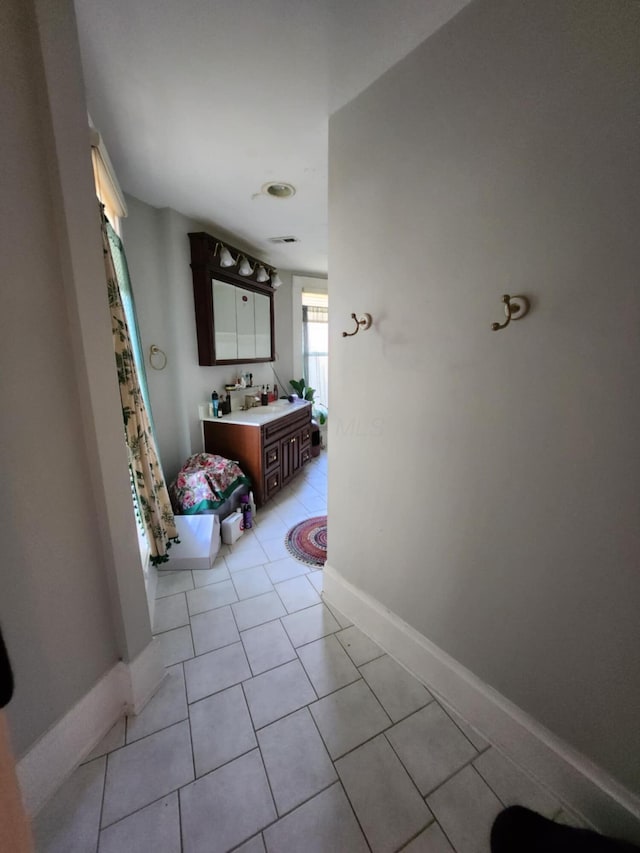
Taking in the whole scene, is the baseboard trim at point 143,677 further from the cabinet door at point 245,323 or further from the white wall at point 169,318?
the cabinet door at point 245,323

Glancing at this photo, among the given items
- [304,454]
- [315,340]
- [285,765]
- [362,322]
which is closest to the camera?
[285,765]

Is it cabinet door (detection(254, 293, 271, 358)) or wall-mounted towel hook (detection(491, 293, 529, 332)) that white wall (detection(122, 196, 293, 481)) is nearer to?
cabinet door (detection(254, 293, 271, 358))

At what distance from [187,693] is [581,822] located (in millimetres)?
1291

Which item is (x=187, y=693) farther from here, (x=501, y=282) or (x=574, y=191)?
(x=574, y=191)

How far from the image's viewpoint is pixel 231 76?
45.5 inches

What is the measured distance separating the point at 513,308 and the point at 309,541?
6.29 ft

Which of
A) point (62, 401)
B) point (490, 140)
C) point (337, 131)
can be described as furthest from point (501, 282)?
point (62, 401)

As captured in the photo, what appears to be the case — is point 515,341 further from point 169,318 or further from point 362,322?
point 169,318

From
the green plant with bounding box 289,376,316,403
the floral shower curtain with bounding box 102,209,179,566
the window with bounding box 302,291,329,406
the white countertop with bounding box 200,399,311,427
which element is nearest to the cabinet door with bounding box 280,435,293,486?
the white countertop with bounding box 200,399,311,427

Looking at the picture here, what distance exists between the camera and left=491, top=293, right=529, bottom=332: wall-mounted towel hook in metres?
0.84

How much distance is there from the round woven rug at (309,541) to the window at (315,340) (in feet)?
7.66

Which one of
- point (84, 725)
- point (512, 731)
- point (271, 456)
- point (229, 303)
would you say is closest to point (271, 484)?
point (271, 456)

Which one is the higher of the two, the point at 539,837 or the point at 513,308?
the point at 513,308

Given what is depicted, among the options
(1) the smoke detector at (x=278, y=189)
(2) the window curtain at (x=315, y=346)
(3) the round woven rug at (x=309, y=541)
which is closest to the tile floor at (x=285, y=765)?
(3) the round woven rug at (x=309, y=541)
